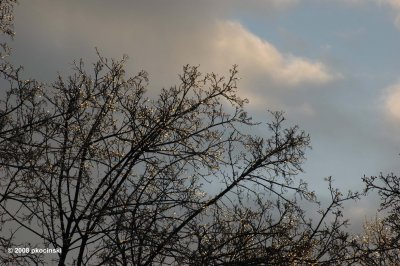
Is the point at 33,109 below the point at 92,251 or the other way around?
the other way around

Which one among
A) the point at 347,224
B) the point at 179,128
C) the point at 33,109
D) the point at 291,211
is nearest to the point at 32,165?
the point at 33,109

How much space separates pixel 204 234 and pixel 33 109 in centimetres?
355

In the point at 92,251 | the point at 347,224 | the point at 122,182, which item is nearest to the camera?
the point at 92,251

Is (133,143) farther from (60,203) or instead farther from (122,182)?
(60,203)

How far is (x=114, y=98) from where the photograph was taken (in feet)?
33.6

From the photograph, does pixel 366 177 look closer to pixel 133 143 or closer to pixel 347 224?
pixel 347 224

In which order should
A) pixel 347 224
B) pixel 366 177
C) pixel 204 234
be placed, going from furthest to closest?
1. pixel 366 177
2. pixel 347 224
3. pixel 204 234

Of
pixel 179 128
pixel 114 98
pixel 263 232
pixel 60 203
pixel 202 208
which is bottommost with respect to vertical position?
pixel 263 232

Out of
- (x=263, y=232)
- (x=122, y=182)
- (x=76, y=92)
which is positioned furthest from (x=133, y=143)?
(x=263, y=232)

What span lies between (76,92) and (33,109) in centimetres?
93

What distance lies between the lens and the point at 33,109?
30.4 ft

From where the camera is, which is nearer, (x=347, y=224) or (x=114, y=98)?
(x=114, y=98)

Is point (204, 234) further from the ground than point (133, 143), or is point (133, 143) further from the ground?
point (133, 143)

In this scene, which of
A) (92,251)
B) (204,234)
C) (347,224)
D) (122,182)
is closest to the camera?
(204,234)
